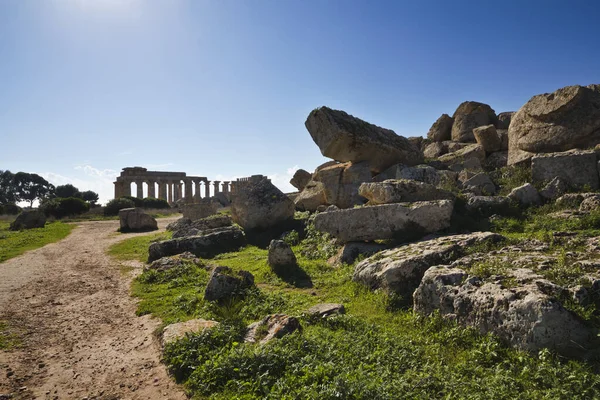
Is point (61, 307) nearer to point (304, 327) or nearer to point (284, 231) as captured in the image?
point (304, 327)

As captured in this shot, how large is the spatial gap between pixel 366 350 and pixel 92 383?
367 cm

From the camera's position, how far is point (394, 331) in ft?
17.1

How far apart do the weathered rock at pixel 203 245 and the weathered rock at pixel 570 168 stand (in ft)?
34.3

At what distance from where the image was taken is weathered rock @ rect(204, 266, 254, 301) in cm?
744

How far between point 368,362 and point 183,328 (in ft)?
10.4

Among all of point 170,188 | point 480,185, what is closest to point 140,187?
point 170,188

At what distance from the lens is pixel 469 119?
67.5 feet

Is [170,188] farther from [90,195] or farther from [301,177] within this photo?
[301,177]

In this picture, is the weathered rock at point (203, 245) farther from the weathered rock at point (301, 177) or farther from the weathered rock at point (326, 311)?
the weathered rock at point (301, 177)

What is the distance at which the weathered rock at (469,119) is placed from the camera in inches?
799

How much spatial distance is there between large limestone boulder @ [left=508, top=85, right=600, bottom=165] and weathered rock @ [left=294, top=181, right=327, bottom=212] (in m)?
7.95

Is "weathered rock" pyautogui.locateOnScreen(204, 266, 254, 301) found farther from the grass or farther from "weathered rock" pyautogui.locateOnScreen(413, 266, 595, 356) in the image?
the grass

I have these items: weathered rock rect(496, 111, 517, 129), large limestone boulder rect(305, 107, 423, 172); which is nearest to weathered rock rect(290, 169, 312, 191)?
large limestone boulder rect(305, 107, 423, 172)

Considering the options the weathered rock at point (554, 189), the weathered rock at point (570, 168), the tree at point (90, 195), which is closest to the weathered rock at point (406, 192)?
the weathered rock at point (554, 189)
